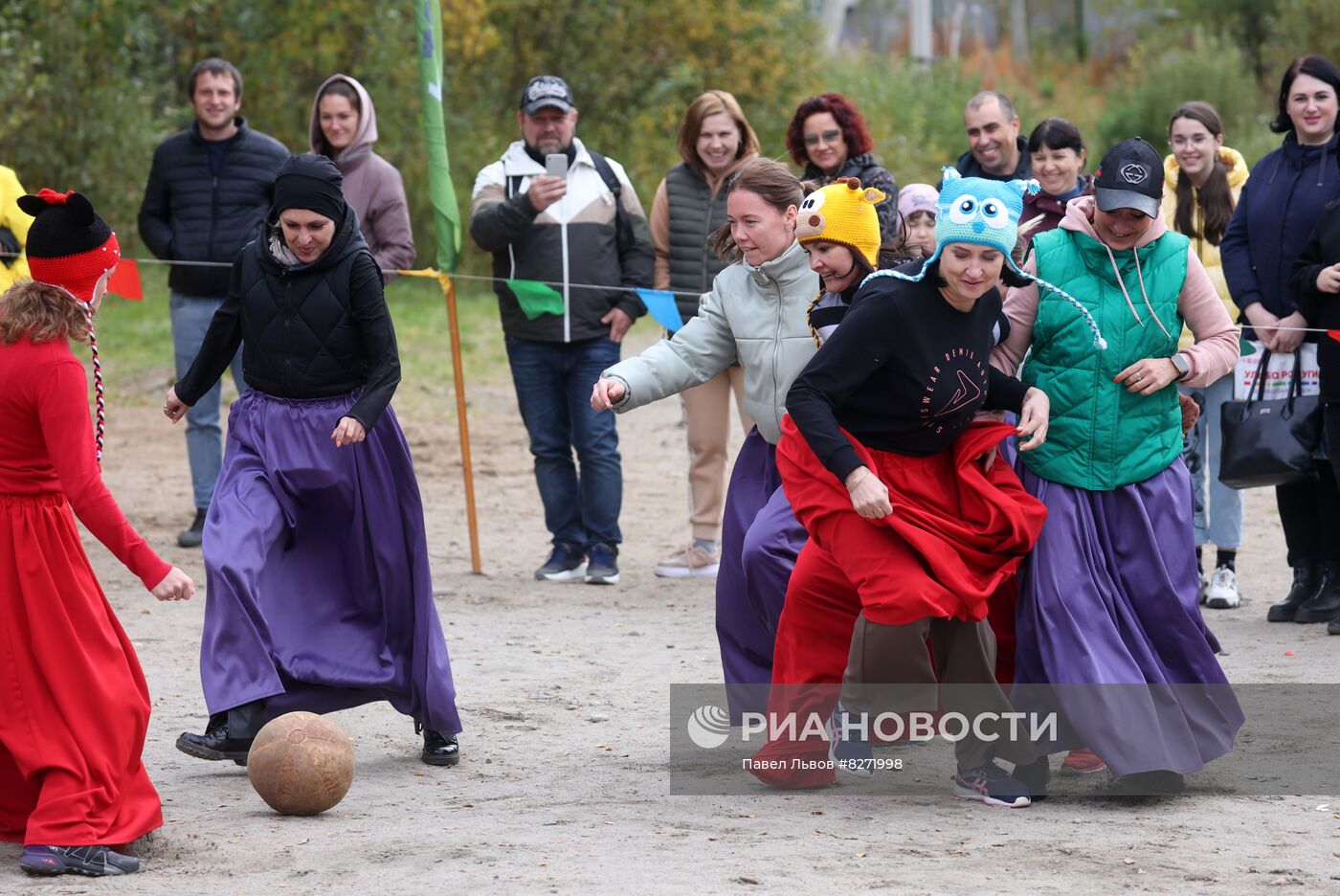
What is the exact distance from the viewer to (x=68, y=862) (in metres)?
4.84

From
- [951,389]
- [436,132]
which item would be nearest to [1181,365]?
[951,389]

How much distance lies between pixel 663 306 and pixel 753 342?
9.48 feet

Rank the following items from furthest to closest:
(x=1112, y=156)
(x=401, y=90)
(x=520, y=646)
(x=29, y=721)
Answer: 1. (x=401, y=90)
2. (x=520, y=646)
3. (x=1112, y=156)
4. (x=29, y=721)

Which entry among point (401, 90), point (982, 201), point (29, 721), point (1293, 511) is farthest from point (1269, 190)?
point (401, 90)

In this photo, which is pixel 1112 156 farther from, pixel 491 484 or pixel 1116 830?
pixel 491 484

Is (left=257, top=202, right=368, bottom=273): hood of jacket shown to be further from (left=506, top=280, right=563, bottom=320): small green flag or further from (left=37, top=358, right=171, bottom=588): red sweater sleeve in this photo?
(left=506, top=280, right=563, bottom=320): small green flag

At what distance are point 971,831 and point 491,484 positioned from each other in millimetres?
8216

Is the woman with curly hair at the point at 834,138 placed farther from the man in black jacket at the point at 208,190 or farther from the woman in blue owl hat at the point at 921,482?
the woman in blue owl hat at the point at 921,482

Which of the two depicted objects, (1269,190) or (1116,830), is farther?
(1269,190)

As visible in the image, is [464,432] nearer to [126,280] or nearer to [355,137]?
[355,137]

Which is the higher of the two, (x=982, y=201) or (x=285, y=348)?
(x=982, y=201)

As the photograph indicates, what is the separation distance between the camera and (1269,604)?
8.82 meters

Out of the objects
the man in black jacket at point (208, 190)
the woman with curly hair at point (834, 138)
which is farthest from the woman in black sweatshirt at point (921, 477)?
the man in black jacket at point (208, 190)

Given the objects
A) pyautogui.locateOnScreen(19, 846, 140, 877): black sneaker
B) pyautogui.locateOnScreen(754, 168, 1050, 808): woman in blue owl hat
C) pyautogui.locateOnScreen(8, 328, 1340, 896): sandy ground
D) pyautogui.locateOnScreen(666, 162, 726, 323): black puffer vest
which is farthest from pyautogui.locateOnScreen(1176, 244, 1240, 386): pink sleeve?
pyautogui.locateOnScreen(666, 162, 726, 323): black puffer vest
